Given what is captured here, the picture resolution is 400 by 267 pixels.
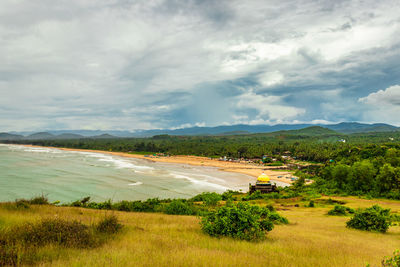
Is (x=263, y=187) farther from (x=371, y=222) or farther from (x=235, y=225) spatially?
(x=235, y=225)

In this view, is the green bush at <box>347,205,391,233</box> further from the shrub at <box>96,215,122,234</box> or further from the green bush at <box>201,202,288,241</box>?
the shrub at <box>96,215,122,234</box>

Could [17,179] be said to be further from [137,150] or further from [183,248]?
[137,150]

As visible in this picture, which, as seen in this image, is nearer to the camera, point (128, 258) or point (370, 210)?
point (128, 258)

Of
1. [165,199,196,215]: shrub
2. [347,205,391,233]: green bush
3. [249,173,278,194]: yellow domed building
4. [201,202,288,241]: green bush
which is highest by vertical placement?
[201,202,288,241]: green bush

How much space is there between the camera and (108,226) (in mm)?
10062

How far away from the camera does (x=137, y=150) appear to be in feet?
582

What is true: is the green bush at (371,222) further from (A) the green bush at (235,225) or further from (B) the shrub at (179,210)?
(B) the shrub at (179,210)

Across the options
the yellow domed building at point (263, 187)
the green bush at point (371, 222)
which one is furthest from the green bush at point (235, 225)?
the yellow domed building at point (263, 187)

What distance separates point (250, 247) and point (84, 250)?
553 cm

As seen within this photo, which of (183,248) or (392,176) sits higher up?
(183,248)

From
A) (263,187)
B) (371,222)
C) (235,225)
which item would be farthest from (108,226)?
(263,187)

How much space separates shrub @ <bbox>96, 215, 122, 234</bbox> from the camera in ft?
32.2

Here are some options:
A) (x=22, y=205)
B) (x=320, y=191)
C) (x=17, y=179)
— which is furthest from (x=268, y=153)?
(x=22, y=205)

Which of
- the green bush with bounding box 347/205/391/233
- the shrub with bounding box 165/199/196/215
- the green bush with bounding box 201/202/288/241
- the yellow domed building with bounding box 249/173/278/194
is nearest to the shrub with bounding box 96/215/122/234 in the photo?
→ the green bush with bounding box 201/202/288/241
